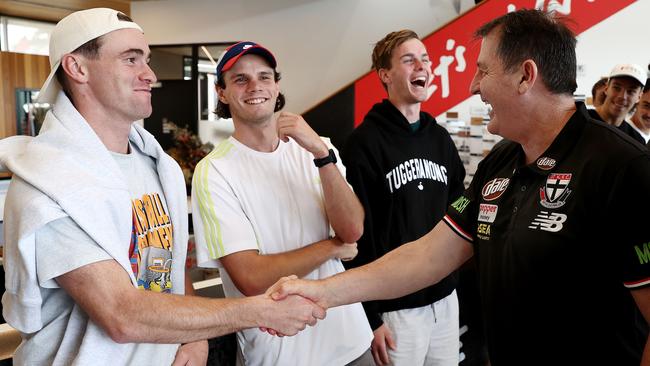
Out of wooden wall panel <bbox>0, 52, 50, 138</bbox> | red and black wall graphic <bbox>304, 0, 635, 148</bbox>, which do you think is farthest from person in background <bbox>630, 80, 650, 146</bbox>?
wooden wall panel <bbox>0, 52, 50, 138</bbox>

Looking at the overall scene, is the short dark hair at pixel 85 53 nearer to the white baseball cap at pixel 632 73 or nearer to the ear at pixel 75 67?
the ear at pixel 75 67

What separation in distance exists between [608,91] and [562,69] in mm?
2871

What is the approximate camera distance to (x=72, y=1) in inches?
292

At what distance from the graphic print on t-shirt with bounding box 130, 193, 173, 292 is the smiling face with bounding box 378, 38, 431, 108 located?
3.95 ft

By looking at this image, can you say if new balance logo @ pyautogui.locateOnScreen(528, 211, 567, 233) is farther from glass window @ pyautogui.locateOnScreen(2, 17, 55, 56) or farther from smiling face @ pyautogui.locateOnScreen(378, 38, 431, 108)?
glass window @ pyautogui.locateOnScreen(2, 17, 55, 56)

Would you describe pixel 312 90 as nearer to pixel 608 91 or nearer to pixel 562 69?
pixel 608 91

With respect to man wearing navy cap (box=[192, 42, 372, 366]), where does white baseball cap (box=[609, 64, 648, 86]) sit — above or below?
above

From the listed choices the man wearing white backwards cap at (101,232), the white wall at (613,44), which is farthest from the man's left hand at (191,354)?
the white wall at (613,44)

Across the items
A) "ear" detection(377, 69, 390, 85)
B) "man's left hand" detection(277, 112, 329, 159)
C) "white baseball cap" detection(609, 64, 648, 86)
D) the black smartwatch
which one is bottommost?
the black smartwatch

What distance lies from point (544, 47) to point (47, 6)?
8.17m

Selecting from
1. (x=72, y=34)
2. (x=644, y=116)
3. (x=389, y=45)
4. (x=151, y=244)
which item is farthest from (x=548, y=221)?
(x=644, y=116)

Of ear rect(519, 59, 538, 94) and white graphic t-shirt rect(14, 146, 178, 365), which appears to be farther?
ear rect(519, 59, 538, 94)

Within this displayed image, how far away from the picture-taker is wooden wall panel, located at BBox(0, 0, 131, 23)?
7473mm

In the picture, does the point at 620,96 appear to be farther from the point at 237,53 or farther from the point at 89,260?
the point at 89,260
